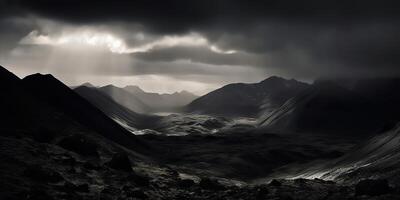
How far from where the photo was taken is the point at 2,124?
13275 centimetres

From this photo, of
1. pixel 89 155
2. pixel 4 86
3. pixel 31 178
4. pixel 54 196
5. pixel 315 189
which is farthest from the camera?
pixel 4 86

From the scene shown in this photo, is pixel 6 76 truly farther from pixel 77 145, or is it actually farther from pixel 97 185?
pixel 97 185

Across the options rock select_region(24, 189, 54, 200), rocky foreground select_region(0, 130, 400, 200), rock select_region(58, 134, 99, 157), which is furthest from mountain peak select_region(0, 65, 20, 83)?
rock select_region(24, 189, 54, 200)

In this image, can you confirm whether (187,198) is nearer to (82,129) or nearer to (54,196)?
(54,196)

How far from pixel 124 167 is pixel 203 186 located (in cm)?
1490

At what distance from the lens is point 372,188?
4528 cm

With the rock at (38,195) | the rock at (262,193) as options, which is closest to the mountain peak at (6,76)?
the rock at (38,195)

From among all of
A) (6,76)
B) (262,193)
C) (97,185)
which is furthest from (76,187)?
(6,76)

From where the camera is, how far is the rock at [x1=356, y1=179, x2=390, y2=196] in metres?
45.1

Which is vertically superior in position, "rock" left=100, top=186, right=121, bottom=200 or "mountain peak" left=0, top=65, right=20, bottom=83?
"mountain peak" left=0, top=65, right=20, bottom=83

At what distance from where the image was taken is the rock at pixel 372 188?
4509cm

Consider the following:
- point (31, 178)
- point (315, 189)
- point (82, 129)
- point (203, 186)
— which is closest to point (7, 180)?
point (31, 178)

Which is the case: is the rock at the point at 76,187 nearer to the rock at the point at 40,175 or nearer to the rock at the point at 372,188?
the rock at the point at 40,175

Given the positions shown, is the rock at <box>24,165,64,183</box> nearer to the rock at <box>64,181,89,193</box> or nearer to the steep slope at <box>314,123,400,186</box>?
the rock at <box>64,181,89,193</box>
